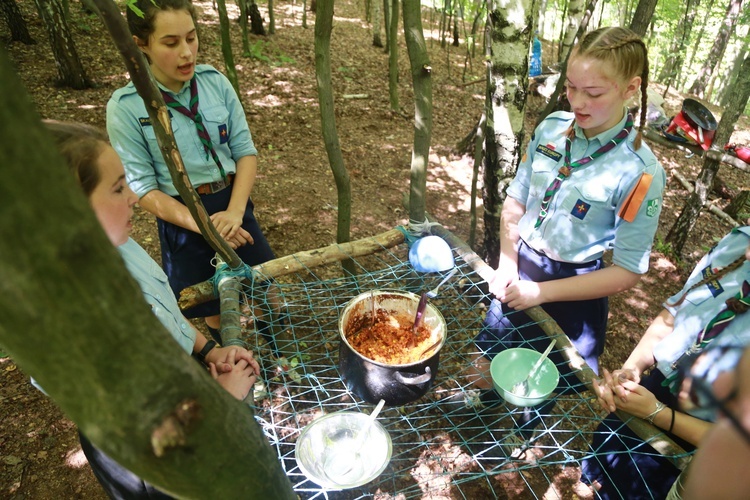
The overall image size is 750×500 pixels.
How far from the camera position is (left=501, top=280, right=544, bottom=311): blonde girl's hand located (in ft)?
6.36

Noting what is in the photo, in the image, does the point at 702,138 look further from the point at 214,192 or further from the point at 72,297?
the point at 72,297

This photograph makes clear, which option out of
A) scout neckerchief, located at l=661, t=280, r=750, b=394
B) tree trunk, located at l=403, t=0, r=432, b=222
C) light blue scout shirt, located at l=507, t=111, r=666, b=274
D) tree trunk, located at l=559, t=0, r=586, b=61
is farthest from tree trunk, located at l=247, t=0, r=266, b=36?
scout neckerchief, located at l=661, t=280, r=750, b=394

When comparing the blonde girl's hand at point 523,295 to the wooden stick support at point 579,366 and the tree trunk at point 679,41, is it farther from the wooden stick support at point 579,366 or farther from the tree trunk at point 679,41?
the tree trunk at point 679,41

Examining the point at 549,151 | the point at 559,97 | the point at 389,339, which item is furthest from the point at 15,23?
the point at 549,151

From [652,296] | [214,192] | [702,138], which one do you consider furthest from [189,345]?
[702,138]

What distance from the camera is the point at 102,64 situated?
665 cm

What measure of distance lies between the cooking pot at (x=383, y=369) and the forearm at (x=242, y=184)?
830mm

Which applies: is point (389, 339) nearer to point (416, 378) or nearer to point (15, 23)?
point (416, 378)

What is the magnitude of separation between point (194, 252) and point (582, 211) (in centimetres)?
186

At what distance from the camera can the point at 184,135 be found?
2.07 meters

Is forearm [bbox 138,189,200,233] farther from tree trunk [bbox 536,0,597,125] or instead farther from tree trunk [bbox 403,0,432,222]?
tree trunk [bbox 536,0,597,125]

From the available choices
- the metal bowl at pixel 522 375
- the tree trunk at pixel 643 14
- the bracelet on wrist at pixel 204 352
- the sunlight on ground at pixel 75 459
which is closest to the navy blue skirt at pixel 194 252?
the bracelet on wrist at pixel 204 352

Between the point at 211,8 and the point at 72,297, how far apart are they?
447 inches

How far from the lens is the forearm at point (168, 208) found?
2.04m
